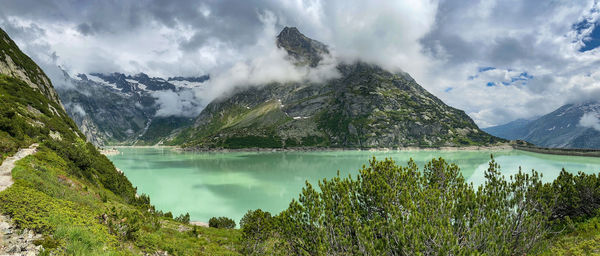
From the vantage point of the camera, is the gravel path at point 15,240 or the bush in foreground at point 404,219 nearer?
the gravel path at point 15,240

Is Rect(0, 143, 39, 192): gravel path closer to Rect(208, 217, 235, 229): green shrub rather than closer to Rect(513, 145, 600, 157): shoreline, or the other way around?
Rect(208, 217, 235, 229): green shrub

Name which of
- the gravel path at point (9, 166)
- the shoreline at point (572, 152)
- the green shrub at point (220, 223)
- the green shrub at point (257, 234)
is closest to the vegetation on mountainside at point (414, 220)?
the green shrub at point (257, 234)

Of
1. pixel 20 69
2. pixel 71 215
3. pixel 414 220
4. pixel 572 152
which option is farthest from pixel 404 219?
pixel 572 152

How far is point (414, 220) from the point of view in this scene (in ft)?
35.2

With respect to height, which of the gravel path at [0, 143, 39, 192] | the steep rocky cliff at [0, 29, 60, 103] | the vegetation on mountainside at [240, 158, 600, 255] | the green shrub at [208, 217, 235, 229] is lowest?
the green shrub at [208, 217, 235, 229]

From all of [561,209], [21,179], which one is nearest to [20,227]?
[21,179]

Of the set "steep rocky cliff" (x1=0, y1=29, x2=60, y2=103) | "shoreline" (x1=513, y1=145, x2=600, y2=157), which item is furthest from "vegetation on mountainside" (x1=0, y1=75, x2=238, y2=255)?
"shoreline" (x1=513, y1=145, x2=600, y2=157)

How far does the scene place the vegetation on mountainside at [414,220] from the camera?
1123 centimetres

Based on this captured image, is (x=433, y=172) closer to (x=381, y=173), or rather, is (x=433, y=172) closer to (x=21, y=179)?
(x=381, y=173)

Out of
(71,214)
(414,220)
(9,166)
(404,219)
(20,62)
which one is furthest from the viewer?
(20,62)

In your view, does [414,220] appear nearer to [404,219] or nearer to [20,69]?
[404,219]

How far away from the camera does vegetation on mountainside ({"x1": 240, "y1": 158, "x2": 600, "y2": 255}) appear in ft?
36.9

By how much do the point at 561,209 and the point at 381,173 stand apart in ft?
50.7

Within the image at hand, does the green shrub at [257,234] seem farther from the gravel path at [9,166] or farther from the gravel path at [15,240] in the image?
the gravel path at [9,166]
